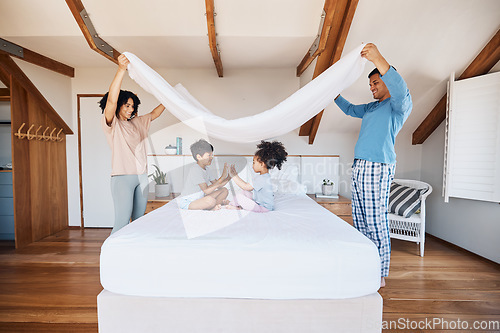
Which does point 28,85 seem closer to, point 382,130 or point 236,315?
point 236,315

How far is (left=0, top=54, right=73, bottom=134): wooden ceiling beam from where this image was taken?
2.86 meters

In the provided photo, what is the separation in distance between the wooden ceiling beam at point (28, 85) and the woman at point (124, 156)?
5.73 feet

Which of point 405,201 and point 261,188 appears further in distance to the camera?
point 405,201

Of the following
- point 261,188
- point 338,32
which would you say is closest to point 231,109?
point 338,32

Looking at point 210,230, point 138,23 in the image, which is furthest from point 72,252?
point 138,23

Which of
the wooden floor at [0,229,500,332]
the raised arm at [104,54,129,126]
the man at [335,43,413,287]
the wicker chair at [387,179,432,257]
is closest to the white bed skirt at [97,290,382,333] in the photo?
the wooden floor at [0,229,500,332]

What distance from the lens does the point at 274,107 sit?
1831mm

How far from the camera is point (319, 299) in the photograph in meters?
1.31

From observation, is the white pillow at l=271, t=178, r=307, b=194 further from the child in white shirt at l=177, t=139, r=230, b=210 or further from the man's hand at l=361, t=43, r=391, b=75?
the man's hand at l=361, t=43, r=391, b=75

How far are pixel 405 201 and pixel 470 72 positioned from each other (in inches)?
56.6

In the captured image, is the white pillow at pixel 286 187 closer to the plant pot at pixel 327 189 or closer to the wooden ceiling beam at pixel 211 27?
the plant pot at pixel 327 189

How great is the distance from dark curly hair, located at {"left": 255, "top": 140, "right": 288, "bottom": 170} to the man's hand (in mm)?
983

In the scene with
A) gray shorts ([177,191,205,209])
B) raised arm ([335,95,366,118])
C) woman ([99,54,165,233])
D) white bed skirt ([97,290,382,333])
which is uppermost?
raised arm ([335,95,366,118])

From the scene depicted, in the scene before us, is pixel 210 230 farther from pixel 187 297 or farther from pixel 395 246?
pixel 395 246
